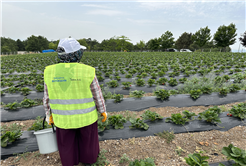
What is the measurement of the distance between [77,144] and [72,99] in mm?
829

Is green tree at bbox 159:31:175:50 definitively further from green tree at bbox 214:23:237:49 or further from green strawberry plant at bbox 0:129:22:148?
green strawberry plant at bbox 0:129:22:148

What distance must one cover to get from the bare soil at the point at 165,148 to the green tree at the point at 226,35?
4166cm

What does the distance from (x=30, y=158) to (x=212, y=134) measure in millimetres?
3849

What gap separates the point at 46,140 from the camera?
6.29 ft

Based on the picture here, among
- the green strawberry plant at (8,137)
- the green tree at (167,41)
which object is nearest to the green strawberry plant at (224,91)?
the green strawberry plant at (8,137)

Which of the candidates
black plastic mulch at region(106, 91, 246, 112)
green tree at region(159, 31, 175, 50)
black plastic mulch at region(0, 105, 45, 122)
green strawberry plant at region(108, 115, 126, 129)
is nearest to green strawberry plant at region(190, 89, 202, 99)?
black plastic mulch at region(106, 91, 246, 112)

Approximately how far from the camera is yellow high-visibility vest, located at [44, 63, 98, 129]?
1.52 meters

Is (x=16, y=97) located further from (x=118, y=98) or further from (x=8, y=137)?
(x=118, y=98)

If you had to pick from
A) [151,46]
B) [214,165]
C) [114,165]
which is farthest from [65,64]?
[151,46]

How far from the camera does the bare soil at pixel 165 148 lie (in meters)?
2.37

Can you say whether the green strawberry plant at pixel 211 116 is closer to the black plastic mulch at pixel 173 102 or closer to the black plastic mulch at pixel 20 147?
the black plastic mulch at pixel 173 102

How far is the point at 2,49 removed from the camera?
5266cm

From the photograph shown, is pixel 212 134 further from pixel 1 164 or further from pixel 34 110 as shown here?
pixel 34 110

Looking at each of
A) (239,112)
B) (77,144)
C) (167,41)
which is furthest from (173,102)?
(167,41)
